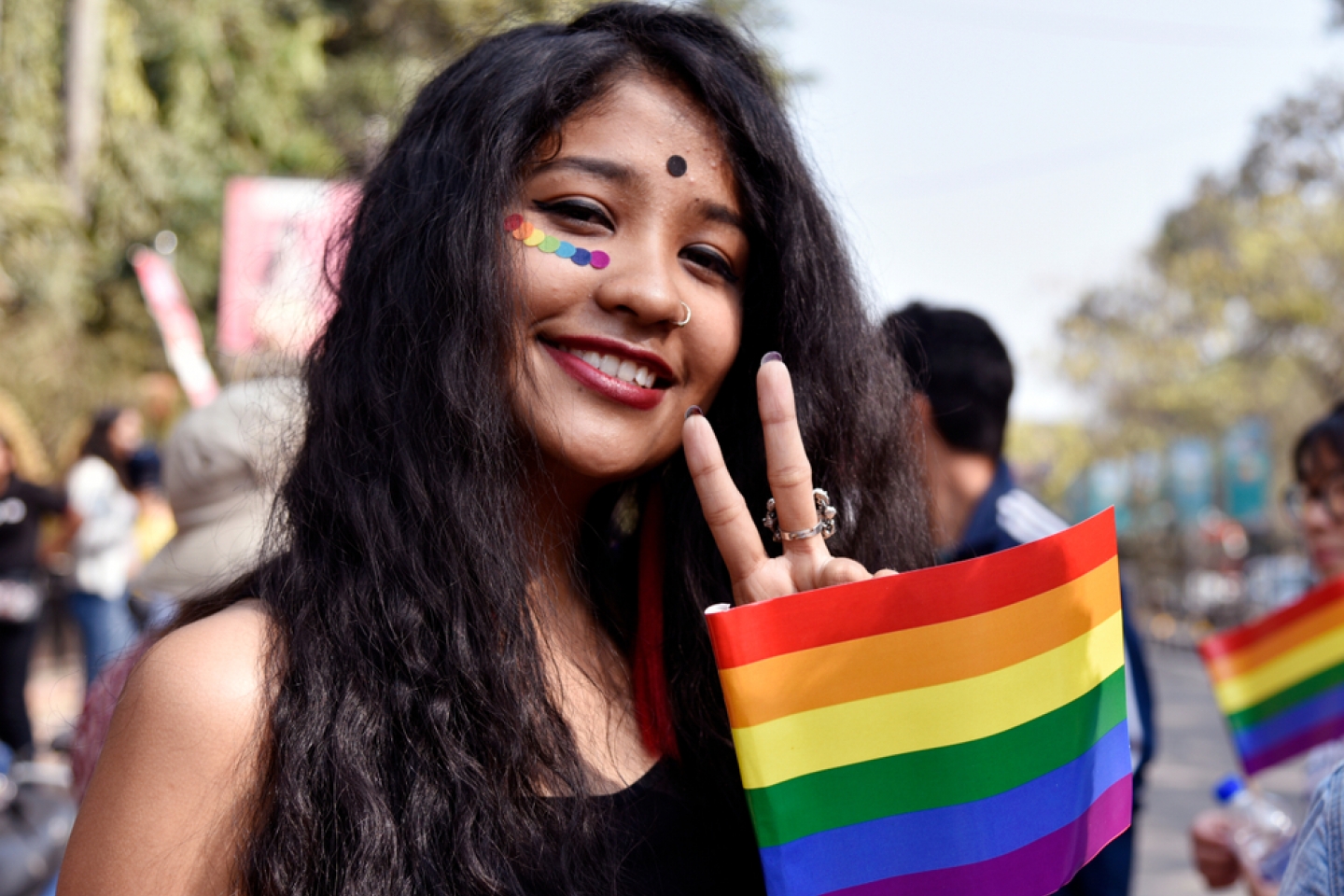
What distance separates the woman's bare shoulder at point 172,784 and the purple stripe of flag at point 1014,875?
0.62m

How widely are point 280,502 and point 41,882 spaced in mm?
2496

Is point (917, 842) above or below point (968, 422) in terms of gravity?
below

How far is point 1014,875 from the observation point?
118 cm

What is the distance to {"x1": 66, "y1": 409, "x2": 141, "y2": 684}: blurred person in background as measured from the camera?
21.1 ft

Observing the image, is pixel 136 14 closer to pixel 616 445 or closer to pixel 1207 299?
pixel 616 445

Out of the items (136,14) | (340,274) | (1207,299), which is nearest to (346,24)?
(136,14)

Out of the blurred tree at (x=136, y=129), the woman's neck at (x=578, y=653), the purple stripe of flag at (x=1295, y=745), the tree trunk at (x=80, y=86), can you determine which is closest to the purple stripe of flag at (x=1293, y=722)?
the purple stripe of flag at (x=1295, y=745)

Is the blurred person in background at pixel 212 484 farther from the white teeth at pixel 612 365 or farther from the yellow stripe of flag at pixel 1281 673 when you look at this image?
the yellow stripe of flag at pixel 1281 673

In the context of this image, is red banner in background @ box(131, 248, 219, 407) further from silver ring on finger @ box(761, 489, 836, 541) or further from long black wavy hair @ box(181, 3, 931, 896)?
silver ring on finger @ box(761, 489, 836, 541)

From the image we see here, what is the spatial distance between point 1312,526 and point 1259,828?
0.82m

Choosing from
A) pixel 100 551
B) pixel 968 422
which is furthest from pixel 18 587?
pixel 968 422

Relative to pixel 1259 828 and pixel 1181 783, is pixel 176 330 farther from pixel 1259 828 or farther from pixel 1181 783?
pixel 1181 783

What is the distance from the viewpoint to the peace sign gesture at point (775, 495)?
1.36 m

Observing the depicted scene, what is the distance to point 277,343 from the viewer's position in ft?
6.95
